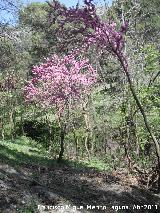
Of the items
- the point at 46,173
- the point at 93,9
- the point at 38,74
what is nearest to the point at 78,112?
the point at 38,74

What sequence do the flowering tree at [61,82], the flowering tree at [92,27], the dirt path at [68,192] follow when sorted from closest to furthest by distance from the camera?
the dirt path at [68,192] < the flowering tree at [92,27] < the flowering tree at [61,82]

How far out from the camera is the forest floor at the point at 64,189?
8727mm

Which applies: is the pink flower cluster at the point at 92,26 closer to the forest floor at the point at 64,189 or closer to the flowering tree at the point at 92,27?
the flowering tree at the point at 92,27

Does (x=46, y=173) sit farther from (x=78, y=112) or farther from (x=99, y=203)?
(x=78, y=112)

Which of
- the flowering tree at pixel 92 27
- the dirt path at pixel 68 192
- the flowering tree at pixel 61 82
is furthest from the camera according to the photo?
the flowering tree at pixel 61 82

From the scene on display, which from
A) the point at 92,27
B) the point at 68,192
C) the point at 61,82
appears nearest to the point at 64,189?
the point at 68,192

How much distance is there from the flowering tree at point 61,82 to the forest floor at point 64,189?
2972 mm

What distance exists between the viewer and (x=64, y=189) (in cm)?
1045

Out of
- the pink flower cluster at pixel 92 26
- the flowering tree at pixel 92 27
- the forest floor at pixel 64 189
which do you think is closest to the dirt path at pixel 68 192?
the forest floor at pixel 64 189

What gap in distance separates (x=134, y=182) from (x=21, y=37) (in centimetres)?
637

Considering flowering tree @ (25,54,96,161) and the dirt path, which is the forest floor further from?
flowering tree @ (25,54,96,161)

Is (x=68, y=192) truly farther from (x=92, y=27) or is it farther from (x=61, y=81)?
(x=61, y=81)

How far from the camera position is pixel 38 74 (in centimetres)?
1802

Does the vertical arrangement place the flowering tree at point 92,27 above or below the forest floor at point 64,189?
above
